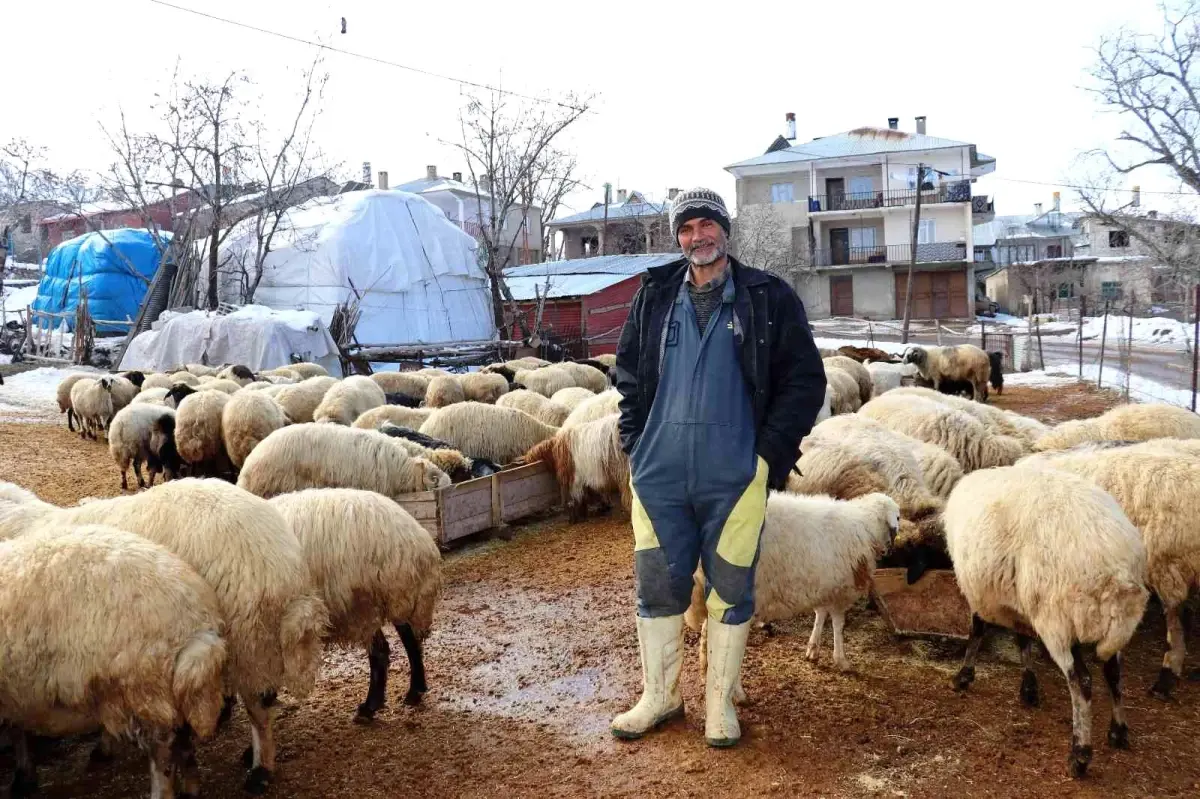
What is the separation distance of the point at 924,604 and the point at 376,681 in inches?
123

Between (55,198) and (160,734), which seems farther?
(55,198)

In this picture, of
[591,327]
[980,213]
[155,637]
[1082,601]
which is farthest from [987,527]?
[980,213]

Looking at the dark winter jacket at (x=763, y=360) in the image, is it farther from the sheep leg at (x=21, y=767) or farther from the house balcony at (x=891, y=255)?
the house balcony at (x=891, y=255)

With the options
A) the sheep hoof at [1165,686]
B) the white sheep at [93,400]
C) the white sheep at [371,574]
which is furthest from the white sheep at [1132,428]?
the white sheep at [93,400]

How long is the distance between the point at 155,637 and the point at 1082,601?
3676 millimetres

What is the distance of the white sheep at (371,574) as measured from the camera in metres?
4.60

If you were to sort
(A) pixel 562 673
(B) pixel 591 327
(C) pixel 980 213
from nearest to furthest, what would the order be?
(A) pixel 562 673, (B) pixel 591 327, (C) pixel 980 213

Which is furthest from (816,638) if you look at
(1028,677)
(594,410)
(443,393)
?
(443,393)

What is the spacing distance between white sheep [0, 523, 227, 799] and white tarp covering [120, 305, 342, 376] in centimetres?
1850

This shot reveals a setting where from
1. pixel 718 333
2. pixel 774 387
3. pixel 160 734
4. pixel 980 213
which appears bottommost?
pixel 160 734

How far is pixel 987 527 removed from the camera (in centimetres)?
427

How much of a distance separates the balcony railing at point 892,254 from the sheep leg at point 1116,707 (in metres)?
42.8

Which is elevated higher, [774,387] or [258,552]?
[774,387]

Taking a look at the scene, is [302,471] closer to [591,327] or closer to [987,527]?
[987,527]
